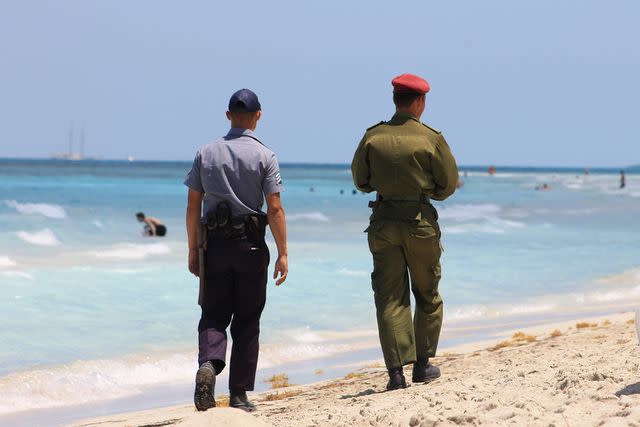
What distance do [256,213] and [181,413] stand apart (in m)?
1.52

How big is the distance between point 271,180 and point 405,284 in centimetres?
115

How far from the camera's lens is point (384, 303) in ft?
19.1

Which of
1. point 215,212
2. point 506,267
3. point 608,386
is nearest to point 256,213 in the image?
point 215,212

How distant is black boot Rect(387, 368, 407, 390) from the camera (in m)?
5.85

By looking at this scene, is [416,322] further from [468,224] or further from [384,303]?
[468,224]

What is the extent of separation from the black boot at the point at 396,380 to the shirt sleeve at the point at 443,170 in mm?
1050

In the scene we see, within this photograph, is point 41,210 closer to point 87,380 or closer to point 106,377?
point 106,377

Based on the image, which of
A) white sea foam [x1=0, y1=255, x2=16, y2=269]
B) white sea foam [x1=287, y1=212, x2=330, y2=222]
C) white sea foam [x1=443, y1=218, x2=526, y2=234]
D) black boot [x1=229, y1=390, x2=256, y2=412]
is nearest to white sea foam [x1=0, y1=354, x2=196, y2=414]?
black boot [x1=229, y1=390, x2=256, y2=412]

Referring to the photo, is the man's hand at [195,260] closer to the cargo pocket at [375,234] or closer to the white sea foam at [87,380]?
the cargo pocket at [375,234]

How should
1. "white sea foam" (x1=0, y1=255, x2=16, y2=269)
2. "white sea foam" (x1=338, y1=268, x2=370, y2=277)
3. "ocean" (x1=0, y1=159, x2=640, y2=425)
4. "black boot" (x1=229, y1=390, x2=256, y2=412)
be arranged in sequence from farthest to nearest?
"white sea foam" (x1=0, y1=255, x2=16, y2=269), "white sea foam" (x1=338, y1=268, x2=370, y2=277), "ocean" (x1=0, y1=159, x2=640, y2=425), "black boot" (x1=229, y1=390, x2=256, y2=412)

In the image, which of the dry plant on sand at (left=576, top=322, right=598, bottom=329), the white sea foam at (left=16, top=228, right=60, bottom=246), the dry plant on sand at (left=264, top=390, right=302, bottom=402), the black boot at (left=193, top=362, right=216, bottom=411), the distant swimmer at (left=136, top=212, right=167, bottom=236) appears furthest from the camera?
the distant swimmer at (left=136, top=212, right=167, bottom=236)

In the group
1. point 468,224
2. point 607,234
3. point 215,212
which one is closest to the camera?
point 215,212

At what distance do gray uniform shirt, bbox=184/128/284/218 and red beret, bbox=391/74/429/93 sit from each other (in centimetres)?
101

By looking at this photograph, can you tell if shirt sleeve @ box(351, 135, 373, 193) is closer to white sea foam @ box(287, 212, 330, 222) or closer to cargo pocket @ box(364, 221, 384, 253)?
cargo pocket @ box(364, 221, 384, 253)
